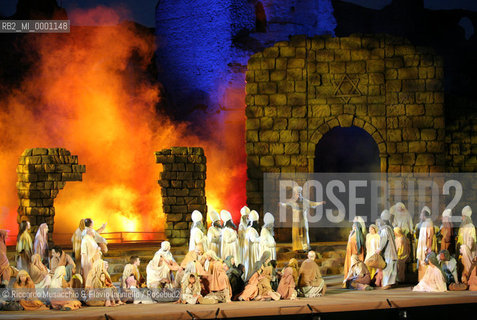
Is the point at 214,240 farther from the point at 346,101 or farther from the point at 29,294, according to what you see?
the point at 346,101

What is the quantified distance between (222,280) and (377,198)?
9460mm

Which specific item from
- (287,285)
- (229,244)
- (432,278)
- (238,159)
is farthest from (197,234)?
(238,159)

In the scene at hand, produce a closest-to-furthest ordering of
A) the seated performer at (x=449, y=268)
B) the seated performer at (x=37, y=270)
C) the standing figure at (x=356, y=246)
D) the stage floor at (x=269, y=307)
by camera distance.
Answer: the stage floor at (x=269, y=307)
the seated performer at (x=37, y=270)
the seated performer at (x=449, y=268)
the standing figure at (x=356, y=246)

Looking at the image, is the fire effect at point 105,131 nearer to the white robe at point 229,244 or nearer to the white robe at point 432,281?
the white robe at point 229,244

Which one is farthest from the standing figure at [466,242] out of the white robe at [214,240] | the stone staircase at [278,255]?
the white robe at [214,240]

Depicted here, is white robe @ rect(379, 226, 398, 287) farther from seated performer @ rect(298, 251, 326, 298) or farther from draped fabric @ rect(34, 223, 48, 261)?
draped fabric @ rect(34, 223, 48, 261)

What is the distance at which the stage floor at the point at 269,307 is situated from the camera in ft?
43.3

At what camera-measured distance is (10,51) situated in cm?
3038

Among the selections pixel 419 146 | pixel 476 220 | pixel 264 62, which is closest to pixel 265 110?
pixel 264 62

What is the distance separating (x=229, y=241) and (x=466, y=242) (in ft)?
16.5

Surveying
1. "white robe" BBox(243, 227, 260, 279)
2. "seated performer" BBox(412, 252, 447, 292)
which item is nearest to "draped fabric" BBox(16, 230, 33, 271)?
"white robe" BBox(243, 227, 260, 279)

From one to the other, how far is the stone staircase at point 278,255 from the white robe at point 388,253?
237cm

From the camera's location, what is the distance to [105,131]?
99.1ft

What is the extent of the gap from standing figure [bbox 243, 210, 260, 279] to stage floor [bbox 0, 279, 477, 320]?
2133 mm
